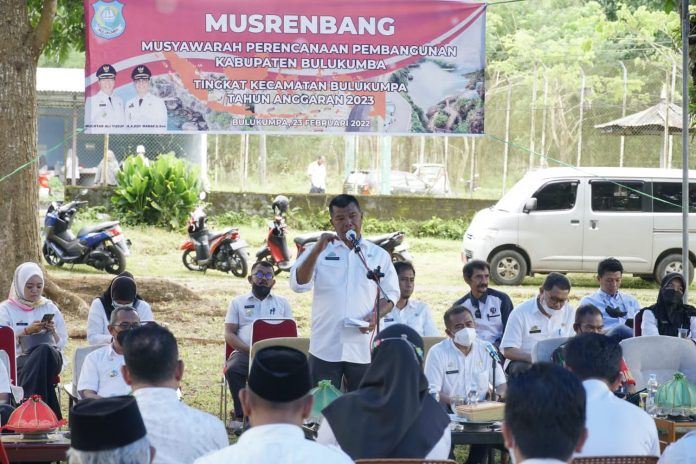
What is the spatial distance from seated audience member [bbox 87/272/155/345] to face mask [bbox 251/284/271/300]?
3.60 ft

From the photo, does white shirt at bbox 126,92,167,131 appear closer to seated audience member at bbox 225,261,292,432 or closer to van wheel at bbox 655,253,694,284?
seated audience member at bbox 225,261,292,432

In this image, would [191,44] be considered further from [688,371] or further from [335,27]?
[688,371]

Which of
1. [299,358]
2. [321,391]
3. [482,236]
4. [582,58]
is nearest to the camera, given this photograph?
[299,358]

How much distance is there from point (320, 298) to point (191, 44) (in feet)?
8.68

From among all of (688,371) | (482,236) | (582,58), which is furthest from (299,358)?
(582,58)

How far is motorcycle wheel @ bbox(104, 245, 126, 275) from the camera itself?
16.5m

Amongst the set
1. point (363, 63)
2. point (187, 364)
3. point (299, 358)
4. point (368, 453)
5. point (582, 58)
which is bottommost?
point (187, 364)

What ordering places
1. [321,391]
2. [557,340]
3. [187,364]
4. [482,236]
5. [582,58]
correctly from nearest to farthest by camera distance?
[321,391] → [557,340] → [187,364] → [482,236] → [582,58]

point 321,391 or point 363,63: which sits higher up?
point 363,63

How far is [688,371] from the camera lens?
7.53 m

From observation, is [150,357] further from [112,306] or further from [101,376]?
[112,306]

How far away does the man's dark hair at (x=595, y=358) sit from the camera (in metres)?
4.56

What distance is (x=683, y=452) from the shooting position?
13.1 feet

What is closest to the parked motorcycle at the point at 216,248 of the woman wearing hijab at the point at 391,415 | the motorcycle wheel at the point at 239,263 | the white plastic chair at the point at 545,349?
the motorcycle wheel at the point at 239,263
